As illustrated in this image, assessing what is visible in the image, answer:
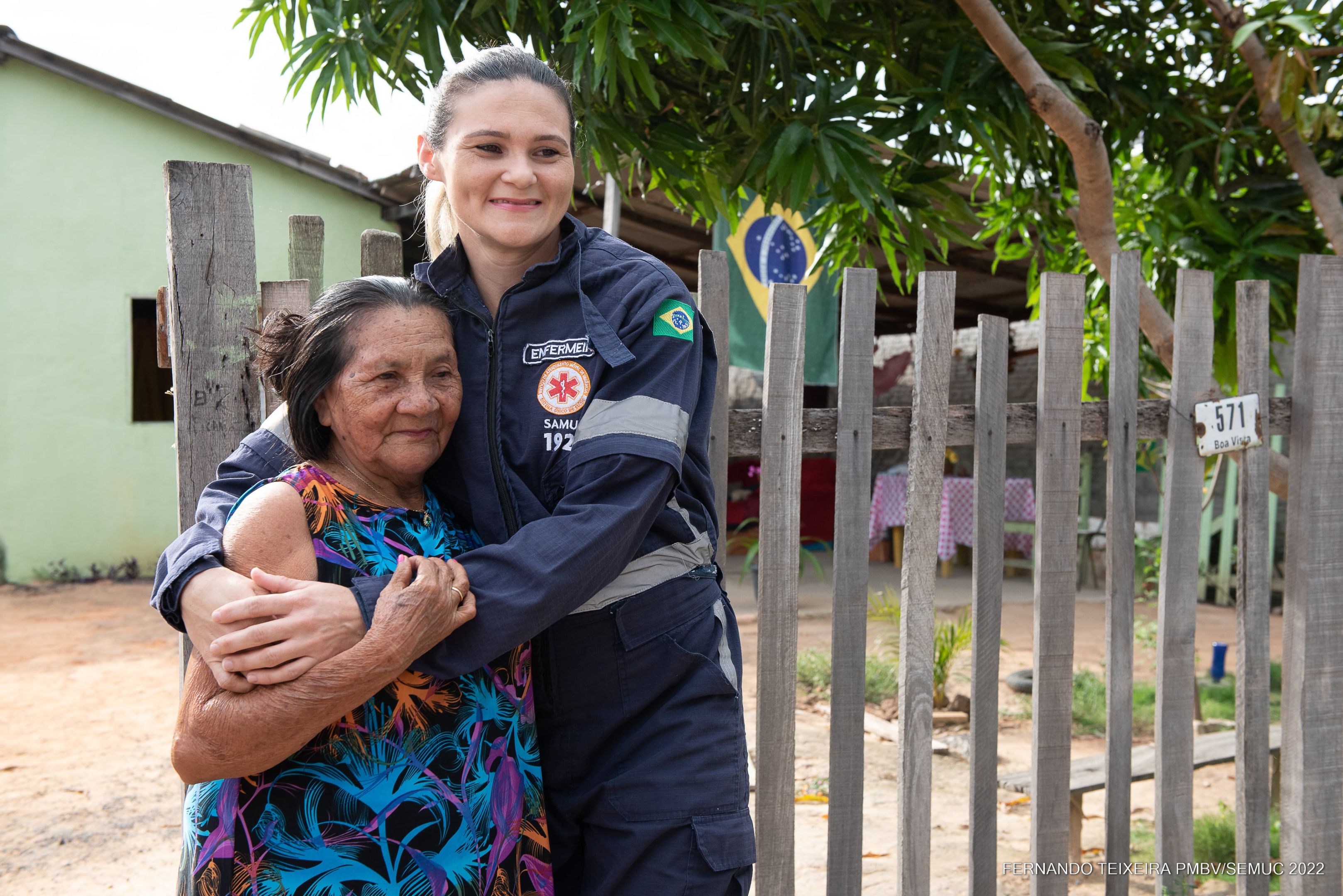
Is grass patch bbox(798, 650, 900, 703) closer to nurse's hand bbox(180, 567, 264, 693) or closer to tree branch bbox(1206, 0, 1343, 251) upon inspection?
tree branch bbox(1206, 0, 1343, 251)

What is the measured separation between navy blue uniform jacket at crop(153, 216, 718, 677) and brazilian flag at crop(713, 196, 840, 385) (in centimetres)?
430

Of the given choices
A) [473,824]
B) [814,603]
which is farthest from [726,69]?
[814,603]

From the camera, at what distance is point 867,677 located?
5.55 metres

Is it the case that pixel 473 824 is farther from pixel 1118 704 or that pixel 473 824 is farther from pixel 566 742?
pixel 1118 704

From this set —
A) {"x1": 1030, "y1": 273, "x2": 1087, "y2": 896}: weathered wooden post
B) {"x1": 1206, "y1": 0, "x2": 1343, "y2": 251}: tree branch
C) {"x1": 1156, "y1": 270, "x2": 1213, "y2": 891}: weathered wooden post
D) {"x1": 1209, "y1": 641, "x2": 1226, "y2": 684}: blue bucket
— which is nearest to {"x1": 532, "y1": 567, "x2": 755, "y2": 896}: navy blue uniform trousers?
{"x1": 1030, "y1": 273, "x2": 1087, "y2": 896}: weathered wooden post

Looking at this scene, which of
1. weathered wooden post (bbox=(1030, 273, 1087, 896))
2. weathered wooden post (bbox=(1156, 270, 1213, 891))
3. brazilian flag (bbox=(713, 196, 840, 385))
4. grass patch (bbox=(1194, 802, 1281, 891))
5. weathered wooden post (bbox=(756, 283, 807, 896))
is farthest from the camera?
brazilian flag (bbox=(713, 196, 840, 385))

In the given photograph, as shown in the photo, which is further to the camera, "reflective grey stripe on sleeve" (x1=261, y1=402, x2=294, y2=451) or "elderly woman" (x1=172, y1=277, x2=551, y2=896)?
→ "reflective grey stripe on sleeve" (x1=261, y1=402, x2=294, y2=451)

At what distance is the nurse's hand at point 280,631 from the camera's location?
3.92ft

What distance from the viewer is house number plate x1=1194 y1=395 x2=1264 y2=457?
2512mm

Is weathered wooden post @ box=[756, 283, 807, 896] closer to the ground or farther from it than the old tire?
farther from it

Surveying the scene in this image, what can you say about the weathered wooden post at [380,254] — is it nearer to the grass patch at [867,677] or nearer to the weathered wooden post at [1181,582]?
the weathered wooden post at [1181,582]

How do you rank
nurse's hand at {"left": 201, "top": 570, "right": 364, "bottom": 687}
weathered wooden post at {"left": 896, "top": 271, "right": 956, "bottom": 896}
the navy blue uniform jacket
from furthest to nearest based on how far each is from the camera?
weathered wooden post at {"left": 896, "top": 271, "right": 956, "bottom": 896} < the navy blue uniform jacket < nurse's hand at {"left": 201, "top": 570, "right": 364, "bottom": 687}

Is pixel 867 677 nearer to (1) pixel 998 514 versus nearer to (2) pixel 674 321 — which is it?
(1) pixel 998 514

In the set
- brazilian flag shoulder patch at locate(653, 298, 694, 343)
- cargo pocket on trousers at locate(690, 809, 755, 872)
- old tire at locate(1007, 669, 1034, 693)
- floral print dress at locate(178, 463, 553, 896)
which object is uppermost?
brazilian flag shoulder patch at locate(653, 298, 694, 343)
